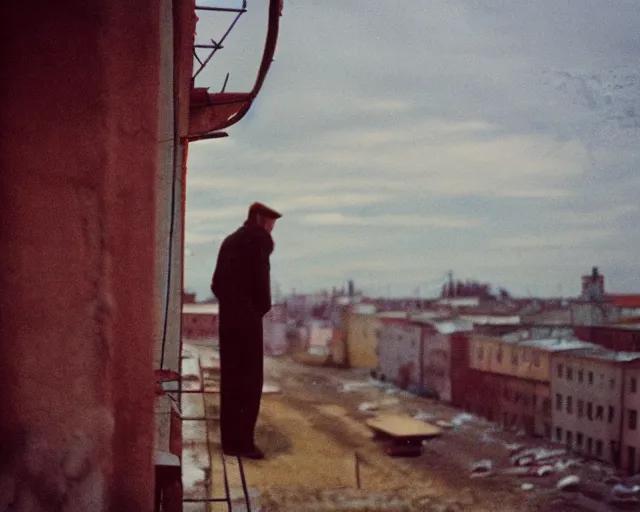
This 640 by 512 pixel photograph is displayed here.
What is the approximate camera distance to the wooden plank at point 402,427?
1347 inches

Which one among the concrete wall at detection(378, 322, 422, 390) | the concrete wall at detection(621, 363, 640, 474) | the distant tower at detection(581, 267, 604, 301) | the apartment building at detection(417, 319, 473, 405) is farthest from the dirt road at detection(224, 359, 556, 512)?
the distant tower at detection(581, 267, 604, 301)

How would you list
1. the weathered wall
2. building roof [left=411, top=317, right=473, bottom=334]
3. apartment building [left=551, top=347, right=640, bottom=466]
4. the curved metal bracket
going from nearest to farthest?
the weathered wall, the curved metal bracket, apartment building [left=551, top=347, right=640, bottom=466], building roof [left=411, top=317, right=473, bottom=334]

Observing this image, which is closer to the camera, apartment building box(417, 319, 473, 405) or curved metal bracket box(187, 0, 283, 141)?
curved metal bracket box(187, 0, 283, 141)

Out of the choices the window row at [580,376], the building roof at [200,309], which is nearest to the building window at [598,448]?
the window row at [580,376]

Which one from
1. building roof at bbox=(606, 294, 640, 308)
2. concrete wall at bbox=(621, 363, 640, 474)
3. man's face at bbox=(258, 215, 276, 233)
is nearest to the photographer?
man's face at bbox=(258, 215, 276, 233)

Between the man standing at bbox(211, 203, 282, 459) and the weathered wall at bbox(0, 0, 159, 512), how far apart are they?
1.33 m

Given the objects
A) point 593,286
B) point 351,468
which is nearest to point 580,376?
point 351,468

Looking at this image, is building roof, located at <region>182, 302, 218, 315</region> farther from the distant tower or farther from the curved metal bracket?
the curved metal bracket

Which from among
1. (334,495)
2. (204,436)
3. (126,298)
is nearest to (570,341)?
(334,495)

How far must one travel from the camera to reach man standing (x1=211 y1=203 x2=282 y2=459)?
3.32 m

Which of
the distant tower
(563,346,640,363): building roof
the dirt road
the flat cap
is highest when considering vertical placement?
the flat cap

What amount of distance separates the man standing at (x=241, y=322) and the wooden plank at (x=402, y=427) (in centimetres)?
3177

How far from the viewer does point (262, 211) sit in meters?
3.55

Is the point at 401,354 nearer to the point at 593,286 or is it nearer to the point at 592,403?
the point at 593,286
